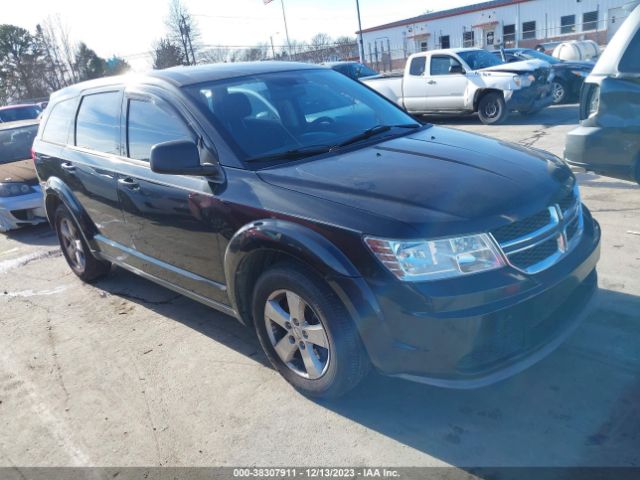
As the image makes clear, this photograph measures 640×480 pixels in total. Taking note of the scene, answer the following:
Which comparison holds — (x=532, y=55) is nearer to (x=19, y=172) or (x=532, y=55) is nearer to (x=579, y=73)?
(x=579, y=73)

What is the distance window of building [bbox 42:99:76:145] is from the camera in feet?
16.3

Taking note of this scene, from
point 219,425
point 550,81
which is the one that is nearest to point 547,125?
point 550,81

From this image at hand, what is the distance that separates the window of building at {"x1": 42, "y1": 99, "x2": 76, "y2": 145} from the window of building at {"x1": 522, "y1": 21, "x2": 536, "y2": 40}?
5039 centimetres

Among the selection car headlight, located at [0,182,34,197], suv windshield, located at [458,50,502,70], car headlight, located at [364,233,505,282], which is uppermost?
suv windshield, located at [458,50,502,70]

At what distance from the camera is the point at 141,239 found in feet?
13.3

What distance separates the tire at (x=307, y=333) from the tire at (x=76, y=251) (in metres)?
2.65

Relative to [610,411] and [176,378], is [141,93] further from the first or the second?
[610,411]

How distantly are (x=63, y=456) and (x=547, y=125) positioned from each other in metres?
11.1

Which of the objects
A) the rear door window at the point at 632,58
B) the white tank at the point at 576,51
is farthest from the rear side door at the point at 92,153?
the white tank at the point at 576,51

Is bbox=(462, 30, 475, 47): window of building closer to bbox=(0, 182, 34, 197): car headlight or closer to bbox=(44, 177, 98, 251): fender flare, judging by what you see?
bbox=(0, 182, 34, 197): car headlight

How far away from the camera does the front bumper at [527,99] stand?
1173 cm

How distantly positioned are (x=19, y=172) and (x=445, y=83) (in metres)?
9.17

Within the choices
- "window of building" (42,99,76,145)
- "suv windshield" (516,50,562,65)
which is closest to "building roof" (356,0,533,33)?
"suv windshield" (516,50,562,65)

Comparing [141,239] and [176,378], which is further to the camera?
[141,239]
